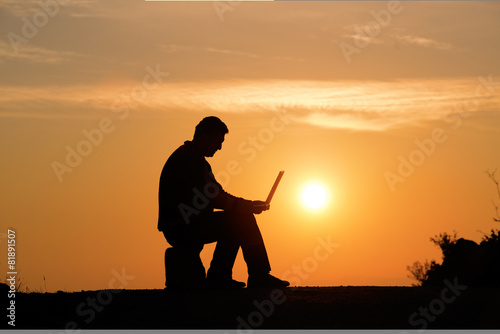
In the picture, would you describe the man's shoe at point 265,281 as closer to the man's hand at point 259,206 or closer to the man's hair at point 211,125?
the man's hand at point 259,206

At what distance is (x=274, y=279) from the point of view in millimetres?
11547

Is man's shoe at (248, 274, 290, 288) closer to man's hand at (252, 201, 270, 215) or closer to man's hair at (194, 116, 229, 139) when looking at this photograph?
man's hand at (252, 201, 270, 215)

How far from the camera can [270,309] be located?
960 cm

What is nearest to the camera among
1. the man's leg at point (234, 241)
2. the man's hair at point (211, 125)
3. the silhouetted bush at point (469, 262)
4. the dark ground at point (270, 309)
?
the dark ground at point (270, 309)

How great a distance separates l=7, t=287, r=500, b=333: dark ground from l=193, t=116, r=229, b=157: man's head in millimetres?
1921

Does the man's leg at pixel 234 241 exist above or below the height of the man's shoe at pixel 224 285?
above

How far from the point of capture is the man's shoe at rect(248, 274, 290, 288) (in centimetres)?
1151

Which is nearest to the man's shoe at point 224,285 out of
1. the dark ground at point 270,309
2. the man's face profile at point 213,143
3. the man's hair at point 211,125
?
the dark ground at point 270,309

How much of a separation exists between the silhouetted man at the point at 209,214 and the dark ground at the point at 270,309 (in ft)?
1.73

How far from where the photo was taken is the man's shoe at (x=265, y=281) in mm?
11509

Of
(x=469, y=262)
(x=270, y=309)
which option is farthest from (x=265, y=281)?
(x=469, y=262)

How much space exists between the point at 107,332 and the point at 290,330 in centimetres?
188

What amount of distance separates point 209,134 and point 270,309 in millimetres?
2833

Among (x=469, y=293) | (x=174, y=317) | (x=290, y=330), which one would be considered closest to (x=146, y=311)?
(x=174, y=317)
